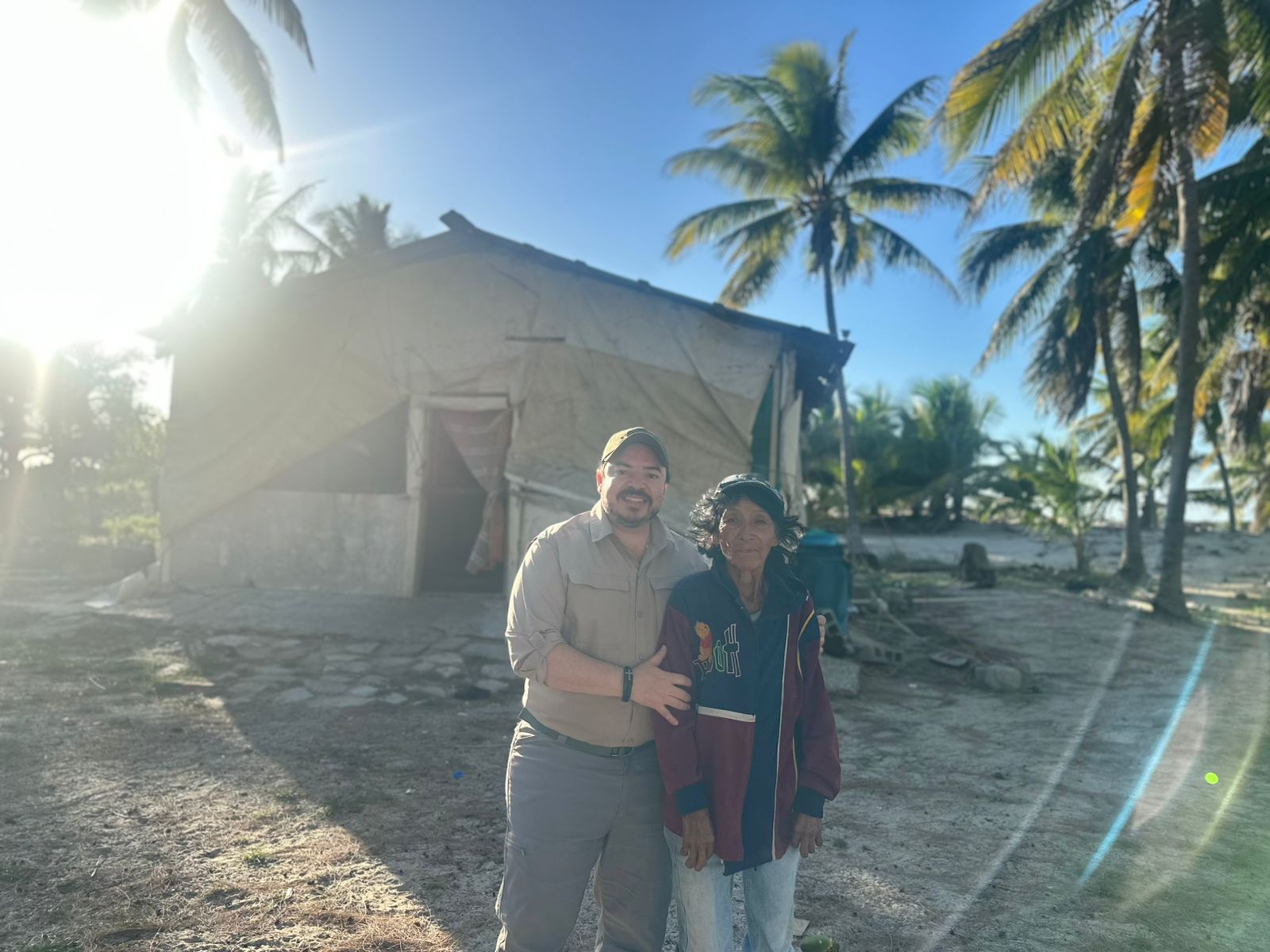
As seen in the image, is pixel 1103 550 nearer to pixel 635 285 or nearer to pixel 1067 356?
pixel 1067 356

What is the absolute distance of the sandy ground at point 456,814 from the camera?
8.93 ft

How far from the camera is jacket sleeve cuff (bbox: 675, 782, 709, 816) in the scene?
6.31 ft

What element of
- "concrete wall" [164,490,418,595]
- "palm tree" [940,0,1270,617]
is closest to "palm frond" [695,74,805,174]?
"palm tree" [940,0,1270,617]

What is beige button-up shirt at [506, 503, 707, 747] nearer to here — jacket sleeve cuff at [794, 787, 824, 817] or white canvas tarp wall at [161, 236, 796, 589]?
jacket sleeve cuff at [794, 787, 824, 817]

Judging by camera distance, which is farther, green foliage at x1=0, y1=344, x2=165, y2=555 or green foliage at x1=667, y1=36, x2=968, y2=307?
green foliage at x1=0, y1=344, x2=165, y2=555

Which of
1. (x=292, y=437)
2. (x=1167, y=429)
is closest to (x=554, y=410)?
(x=292, y=437)

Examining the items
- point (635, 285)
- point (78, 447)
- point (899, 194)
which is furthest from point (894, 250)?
point (78, 447)

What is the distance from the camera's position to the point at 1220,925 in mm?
2771

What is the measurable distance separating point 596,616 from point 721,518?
1.53ft

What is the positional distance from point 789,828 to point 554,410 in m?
6.84

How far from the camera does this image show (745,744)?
1.96 metres

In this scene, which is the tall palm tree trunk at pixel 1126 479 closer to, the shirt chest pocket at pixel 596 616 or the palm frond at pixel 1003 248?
the palm frond at pixel 1003 248

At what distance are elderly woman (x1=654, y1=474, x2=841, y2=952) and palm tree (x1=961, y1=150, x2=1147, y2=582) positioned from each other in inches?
595

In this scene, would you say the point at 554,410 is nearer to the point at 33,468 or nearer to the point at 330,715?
the point at 330,715
